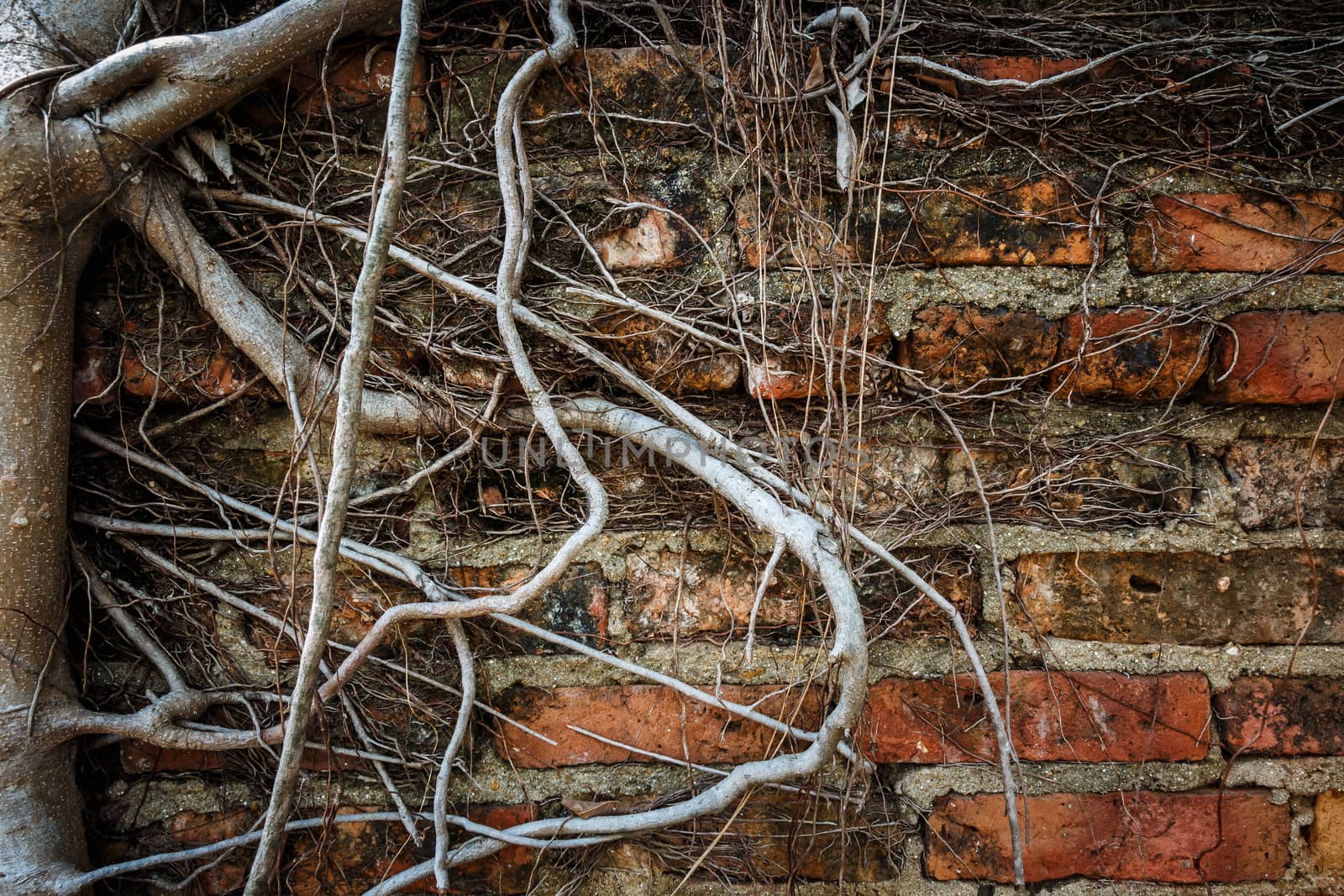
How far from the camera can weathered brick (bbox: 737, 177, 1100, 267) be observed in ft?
3.22

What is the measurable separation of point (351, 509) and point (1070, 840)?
1.09m

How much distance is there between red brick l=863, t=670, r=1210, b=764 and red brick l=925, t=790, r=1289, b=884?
0.20 feet

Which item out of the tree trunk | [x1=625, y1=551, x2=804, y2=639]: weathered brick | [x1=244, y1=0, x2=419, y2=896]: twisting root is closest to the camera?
[x1=244, y1=0, x2=419, y2=896]: twisting root

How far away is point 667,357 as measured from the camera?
98 centimetres

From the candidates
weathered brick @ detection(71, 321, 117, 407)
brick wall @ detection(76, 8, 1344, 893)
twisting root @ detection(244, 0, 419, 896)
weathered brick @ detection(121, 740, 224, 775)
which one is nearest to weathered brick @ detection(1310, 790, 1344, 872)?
brick wall @ detection(76, 8, 1344, 893)

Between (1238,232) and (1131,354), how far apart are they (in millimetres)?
228

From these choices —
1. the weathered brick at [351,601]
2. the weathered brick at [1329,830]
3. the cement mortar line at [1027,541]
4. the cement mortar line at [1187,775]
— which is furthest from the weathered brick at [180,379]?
the weathered brick at [1329,830]

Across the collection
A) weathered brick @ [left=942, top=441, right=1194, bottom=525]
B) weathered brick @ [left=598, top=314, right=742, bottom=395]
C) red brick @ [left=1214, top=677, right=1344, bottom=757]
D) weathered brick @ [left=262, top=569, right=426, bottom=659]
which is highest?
weathered brick @ [left=598, top=314, right=742, bottom=395]

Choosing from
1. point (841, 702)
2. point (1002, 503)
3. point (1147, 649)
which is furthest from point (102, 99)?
point (1147, 649)

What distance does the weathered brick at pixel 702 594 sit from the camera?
988mm

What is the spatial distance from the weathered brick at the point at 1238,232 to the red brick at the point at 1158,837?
2.36 ft

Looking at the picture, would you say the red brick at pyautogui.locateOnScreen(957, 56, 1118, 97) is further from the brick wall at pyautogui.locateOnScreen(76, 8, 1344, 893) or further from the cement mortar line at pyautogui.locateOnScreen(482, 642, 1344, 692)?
the cement mortar line at pyautogui.locateOnScreen(482, 642, 1344, 692)

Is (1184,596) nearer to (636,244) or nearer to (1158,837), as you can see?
(1158,837)

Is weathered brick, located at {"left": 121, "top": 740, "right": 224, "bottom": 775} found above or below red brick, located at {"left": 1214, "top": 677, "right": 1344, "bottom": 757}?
above
